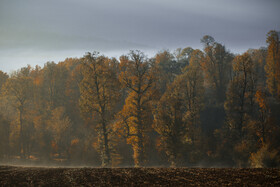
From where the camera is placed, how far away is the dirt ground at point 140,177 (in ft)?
47.4

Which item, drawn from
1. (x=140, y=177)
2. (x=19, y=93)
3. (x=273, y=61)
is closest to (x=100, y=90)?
(x=140, y=177)

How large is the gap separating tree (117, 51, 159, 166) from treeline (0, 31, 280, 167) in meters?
0.13

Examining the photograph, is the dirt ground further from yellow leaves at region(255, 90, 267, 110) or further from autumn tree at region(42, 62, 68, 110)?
autumn tree at region(42, 62, 68, 110)

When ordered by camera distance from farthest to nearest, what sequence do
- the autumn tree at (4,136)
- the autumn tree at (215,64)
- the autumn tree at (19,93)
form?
the autumn tree at (215,64) → the autumn tree at (4,136) → the autumn tree at (19,93)

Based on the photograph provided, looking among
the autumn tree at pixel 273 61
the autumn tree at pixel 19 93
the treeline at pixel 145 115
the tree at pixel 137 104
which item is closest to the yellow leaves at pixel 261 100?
the treeline at pixel 145 115

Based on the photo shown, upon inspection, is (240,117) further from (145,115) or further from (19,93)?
(19,93)

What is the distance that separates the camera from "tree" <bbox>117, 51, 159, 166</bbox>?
101ft

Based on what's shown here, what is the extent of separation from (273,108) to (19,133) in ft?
180

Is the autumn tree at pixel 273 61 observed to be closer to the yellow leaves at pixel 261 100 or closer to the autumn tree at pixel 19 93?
the yellow leaves at pixel 261 100

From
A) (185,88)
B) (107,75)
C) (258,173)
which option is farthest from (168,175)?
(185,88)

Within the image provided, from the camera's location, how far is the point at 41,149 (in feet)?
162

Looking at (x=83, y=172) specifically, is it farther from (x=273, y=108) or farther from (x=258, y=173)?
(x=273, y=108)

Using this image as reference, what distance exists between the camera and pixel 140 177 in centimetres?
1597

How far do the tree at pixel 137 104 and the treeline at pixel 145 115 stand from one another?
0.13m
